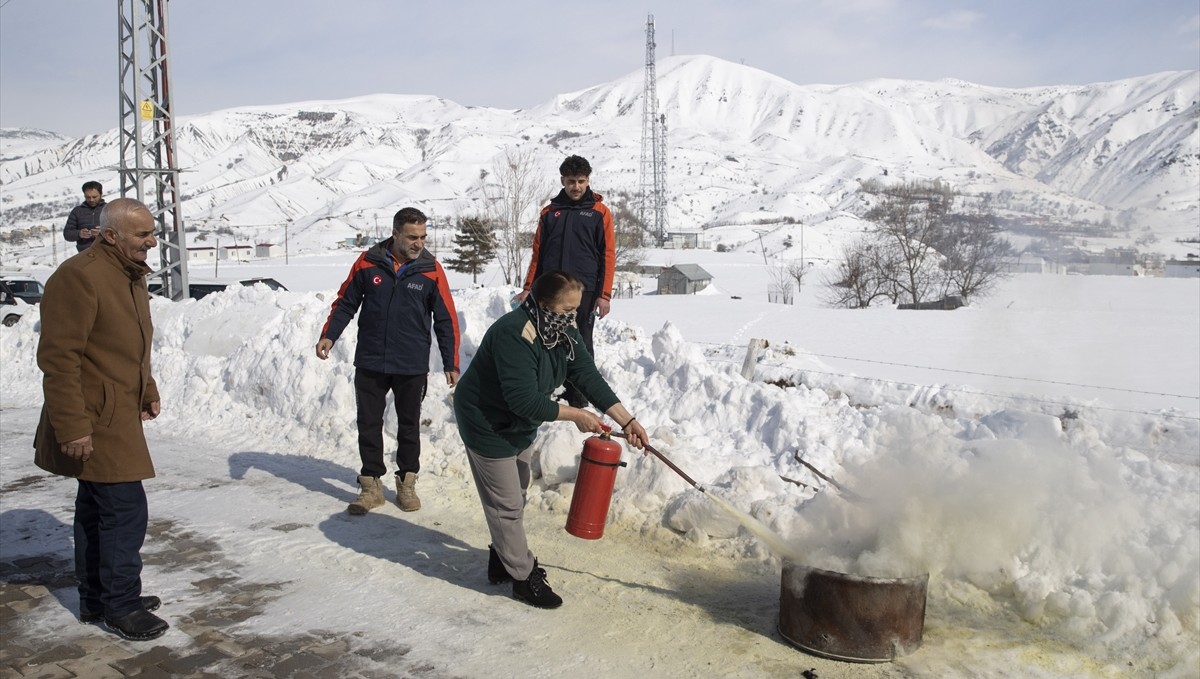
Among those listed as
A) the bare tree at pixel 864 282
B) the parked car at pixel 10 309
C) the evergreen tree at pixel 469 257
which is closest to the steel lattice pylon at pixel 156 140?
the parked car at pixel 10 309

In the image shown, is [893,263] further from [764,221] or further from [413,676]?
[764,221]

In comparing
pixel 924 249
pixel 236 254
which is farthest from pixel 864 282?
pixel 236 254

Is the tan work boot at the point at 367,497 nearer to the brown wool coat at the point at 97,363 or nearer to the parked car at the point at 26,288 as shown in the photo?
the brown wool coat at the point at 97,363

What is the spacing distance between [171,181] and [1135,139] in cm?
1652

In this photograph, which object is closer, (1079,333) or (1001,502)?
(1001,502)

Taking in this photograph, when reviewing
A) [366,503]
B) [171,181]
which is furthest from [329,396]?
[171,181]

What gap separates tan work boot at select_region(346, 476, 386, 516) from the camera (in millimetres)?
6531

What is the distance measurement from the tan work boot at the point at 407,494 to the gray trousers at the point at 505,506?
192 cm

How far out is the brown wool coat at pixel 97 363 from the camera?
4.05m

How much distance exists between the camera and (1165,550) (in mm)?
4906

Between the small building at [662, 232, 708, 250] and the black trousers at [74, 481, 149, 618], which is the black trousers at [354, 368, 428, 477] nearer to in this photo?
the black trousers at [74, 481, 149, 618]

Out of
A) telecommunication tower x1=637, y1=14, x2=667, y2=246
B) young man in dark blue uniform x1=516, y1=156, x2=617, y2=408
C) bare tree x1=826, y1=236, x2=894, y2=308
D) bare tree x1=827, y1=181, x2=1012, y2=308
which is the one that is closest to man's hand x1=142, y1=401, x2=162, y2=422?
young man in dark blue uniform x1=516, y1=156, x2=617, y2=408

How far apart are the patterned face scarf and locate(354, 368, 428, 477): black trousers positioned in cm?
225

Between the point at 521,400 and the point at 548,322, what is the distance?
0.43 meters
